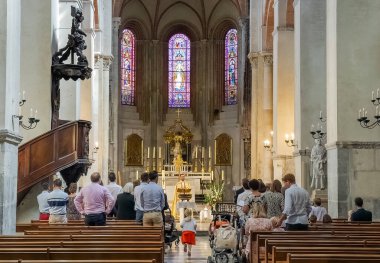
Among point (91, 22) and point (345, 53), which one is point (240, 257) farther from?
point (91, 22)

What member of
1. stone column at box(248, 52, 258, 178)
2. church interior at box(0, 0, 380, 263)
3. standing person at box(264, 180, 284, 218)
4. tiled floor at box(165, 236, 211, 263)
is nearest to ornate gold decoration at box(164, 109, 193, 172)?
church interior at box(0, 0, 380, 263)

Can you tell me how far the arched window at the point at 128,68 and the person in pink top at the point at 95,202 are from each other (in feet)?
93.6

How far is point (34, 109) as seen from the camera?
1611 cm

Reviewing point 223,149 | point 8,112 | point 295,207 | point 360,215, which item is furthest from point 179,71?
point 295,207

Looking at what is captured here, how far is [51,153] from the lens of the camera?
47.9 feet

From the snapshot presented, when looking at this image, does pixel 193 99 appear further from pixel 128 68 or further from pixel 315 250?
pixel 315 250

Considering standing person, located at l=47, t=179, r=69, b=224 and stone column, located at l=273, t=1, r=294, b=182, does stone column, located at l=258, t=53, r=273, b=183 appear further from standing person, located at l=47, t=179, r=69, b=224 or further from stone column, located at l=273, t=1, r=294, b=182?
standing person, located at l=47, t=179, r=69, b=224

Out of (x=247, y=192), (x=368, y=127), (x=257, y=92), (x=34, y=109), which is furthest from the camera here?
(x=257, y=92)

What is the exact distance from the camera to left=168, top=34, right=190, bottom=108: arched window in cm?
4206

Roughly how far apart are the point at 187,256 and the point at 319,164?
4012 millimetres

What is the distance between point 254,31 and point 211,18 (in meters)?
10.5

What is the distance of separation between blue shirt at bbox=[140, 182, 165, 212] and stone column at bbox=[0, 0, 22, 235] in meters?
2.13

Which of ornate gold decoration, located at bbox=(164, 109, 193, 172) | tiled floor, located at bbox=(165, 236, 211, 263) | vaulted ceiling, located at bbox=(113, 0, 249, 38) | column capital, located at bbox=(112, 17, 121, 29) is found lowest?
tiled floor, located at bbox=(165, 236, 211, 263)

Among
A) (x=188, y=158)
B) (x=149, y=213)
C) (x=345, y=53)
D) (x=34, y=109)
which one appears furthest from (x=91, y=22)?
(x=188, y=158)
